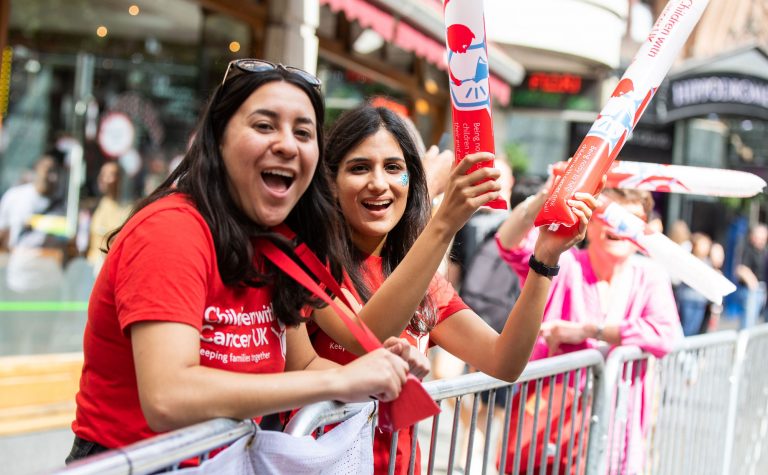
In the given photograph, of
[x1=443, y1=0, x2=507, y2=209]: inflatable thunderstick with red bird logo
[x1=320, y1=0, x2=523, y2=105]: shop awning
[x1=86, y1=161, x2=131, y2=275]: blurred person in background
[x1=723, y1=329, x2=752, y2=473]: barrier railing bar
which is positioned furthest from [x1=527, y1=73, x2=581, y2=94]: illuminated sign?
[x1=443, y1=0, x2=507, y2=209]: inflatable thunderstick with red bird logo

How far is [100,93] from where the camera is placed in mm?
8273

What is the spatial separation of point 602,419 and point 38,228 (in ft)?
18.0

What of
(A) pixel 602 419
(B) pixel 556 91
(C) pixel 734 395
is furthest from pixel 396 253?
(B) pixel 556 91

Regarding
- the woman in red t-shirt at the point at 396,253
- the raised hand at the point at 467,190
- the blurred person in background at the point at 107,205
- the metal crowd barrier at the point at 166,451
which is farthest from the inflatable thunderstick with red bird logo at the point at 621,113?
the blurred person in background at the point at 107,205

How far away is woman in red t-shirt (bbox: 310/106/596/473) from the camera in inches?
101

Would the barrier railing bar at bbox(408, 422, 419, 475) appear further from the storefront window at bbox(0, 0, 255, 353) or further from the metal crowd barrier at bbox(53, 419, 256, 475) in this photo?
the storefront window at bbox(0, 0, 255, 353)

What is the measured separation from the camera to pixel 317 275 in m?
2.14

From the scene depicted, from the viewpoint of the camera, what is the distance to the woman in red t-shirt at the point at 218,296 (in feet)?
5.66

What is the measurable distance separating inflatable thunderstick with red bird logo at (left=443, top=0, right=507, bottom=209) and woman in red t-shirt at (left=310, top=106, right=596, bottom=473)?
369 mm

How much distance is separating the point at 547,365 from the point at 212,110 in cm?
167

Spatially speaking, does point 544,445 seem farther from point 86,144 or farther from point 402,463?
point 86,144

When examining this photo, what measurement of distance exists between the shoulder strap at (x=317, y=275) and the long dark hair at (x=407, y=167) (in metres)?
0.60

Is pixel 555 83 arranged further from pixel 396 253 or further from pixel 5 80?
pixel 396 253

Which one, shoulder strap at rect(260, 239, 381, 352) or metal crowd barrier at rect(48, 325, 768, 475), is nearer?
metal crowd barrier at rect(48, 325, 768, 475)
